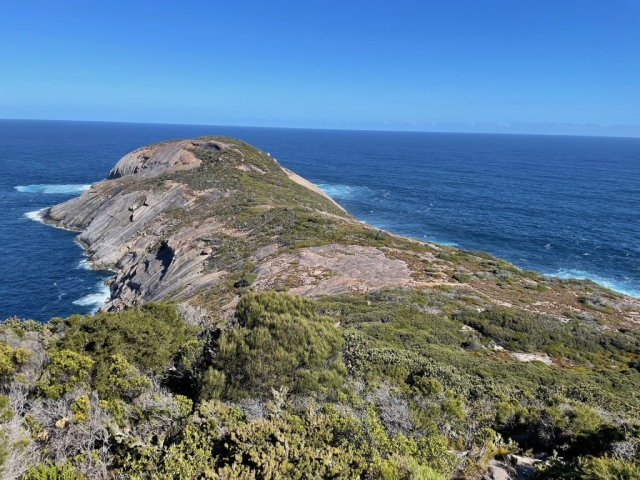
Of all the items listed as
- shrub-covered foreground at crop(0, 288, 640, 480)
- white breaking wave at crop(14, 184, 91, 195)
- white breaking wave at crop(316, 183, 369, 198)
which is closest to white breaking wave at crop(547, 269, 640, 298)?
shrub-covered foreground at crop(0, 288, 640, 480)

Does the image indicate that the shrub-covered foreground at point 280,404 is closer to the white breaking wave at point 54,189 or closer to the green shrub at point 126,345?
the green shrub at point 126,345

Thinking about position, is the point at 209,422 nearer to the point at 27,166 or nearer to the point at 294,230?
the point at 294,230

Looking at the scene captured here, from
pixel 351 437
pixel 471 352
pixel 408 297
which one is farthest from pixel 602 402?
pixel 408 297

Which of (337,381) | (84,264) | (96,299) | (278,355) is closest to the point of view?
(337,381)

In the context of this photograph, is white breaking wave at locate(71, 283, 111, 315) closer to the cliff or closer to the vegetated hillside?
the cliff

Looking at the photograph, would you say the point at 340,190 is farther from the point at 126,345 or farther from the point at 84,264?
the point at 126,345

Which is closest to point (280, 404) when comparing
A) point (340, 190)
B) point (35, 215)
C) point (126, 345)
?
point (126, 345)

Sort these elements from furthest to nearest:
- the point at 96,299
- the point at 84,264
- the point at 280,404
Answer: the point at 84,264 < the point at 96,299 < the point at 280,404
